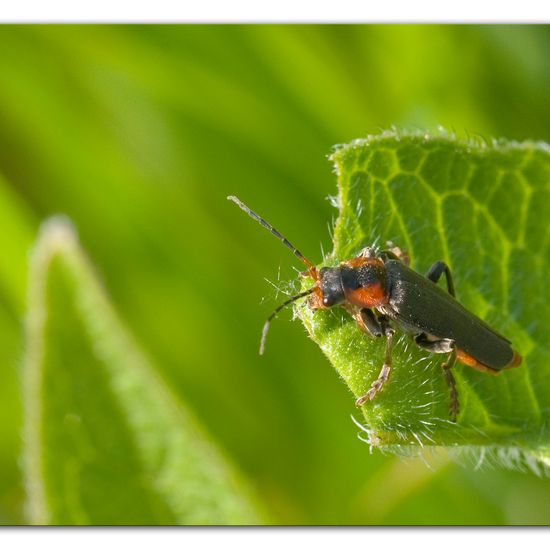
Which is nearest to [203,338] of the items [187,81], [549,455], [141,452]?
[187,81]

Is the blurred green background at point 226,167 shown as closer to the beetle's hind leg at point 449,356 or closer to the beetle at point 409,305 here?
the beetle at point 409,305

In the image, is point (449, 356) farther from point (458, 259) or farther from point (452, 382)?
point (458, 259)

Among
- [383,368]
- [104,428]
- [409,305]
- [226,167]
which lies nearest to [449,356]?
[409,305]
